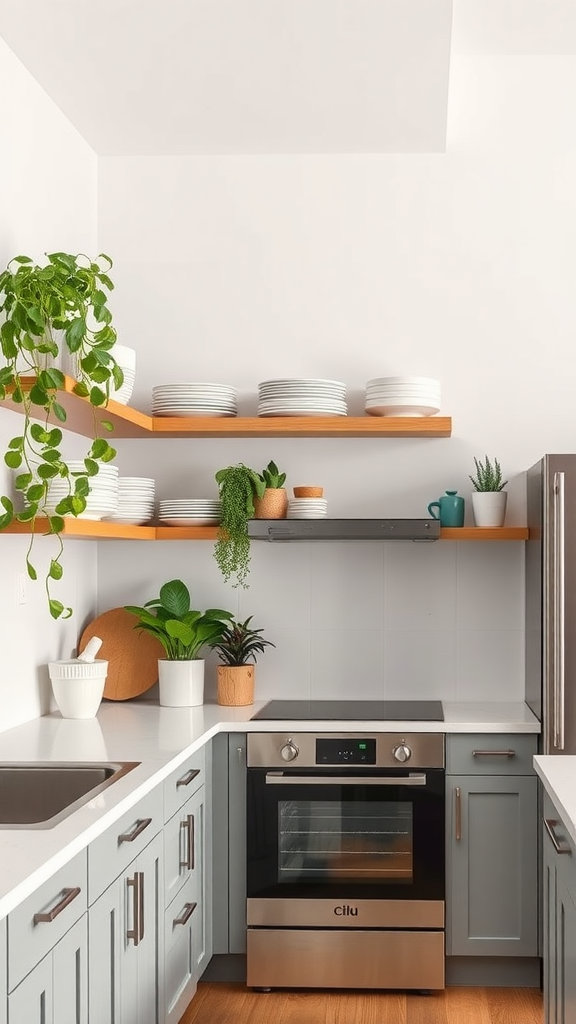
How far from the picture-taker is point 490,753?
12.1ft

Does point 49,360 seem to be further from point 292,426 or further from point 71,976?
point 71,976

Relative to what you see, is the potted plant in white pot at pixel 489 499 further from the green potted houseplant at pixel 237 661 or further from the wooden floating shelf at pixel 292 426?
the green potted houseplant at pixel 237 661

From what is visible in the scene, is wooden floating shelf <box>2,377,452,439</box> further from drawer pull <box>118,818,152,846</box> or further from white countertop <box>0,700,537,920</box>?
drawer pull <box>118,818,152,846</box>

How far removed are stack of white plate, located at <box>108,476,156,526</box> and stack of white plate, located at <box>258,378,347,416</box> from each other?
0.51 m

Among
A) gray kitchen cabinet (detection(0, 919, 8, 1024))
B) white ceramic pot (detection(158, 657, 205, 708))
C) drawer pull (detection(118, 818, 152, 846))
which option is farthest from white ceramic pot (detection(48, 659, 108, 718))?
gray kitchen cabinet (detection(0, 919, 8, 1024))

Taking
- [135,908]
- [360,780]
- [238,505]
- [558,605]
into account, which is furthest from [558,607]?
[135,908]

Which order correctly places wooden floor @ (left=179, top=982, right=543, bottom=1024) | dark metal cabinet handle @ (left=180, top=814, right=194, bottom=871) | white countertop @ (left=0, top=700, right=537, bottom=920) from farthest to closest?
wooden floor @ (left=179, top=982, right=543, bottom=1024)
dark metal cabinet handle @ (left=180, top=814, right=194, bottom=871)
white countertop @ (left=0, top=700, right=537, bottom=920)

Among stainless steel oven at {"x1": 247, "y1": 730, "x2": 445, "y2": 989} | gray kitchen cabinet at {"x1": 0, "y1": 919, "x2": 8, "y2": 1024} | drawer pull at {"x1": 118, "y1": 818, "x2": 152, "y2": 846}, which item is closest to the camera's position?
gray kitchen cabinet at {"x1": 0, "y1": 919, "x2": 8, "y2": 1024}

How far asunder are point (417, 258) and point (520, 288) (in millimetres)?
407

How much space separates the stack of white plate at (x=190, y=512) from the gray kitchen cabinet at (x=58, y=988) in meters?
1.99

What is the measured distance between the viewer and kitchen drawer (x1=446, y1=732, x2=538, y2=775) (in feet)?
12.1

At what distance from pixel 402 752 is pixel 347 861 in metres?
0.40

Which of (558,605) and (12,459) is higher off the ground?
(12,459)

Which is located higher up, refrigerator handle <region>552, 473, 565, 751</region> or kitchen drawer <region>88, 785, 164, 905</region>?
refrigerator handle <region>552, 473, 565, 751</region>
